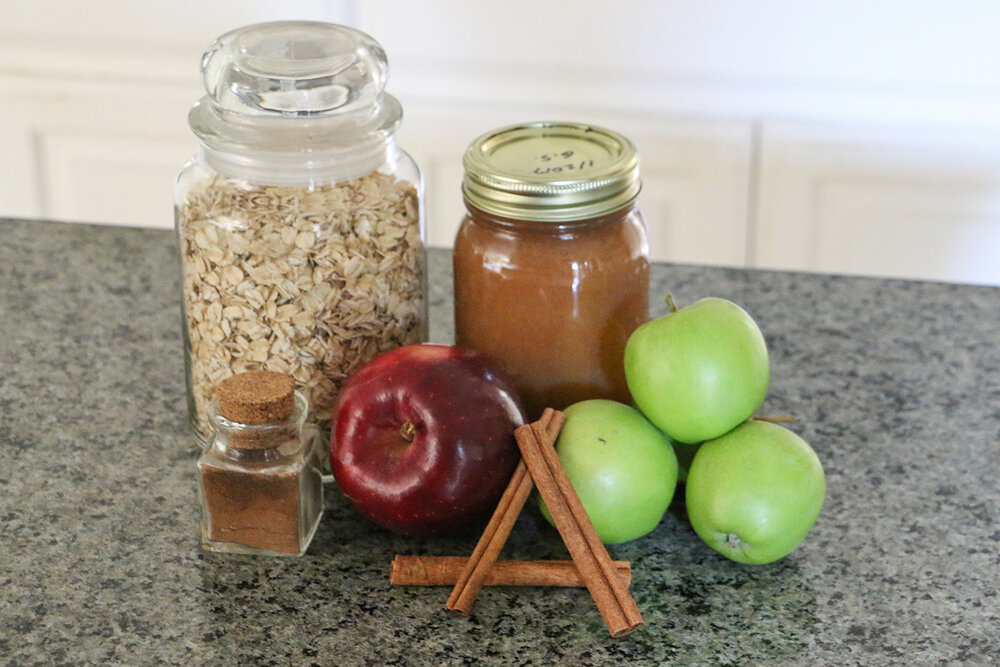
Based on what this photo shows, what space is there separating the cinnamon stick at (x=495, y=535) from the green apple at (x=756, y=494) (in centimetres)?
10

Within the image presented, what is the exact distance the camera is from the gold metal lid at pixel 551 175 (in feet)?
2.46

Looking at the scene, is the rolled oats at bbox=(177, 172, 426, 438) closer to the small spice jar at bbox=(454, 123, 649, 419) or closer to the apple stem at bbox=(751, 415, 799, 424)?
the small spice jar at bbox=(454, 123, 649, 419)

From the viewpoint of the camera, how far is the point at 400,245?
2.62 feet

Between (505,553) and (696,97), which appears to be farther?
(696,97)

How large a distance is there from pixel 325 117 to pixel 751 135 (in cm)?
123

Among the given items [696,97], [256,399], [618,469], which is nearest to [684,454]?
[618,469]

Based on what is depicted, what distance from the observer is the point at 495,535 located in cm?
71

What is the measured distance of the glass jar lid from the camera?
76 cm

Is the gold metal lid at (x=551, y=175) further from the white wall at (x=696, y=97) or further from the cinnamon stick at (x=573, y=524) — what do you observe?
the white wall at (x=696, y=97)

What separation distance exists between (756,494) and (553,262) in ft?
0.66

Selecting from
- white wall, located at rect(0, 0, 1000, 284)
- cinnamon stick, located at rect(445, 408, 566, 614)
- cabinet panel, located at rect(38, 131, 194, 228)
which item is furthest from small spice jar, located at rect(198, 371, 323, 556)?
cabinet panel, located at rect(38, 131, 194, 228)

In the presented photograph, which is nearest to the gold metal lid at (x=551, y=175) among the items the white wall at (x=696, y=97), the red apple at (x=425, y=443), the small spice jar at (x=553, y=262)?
the small spice jar at (x=553, y=262)

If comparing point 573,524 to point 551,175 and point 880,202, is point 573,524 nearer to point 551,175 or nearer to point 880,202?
point 551,175

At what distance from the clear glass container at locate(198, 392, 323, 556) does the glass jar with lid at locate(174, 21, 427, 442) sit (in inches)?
2.6
